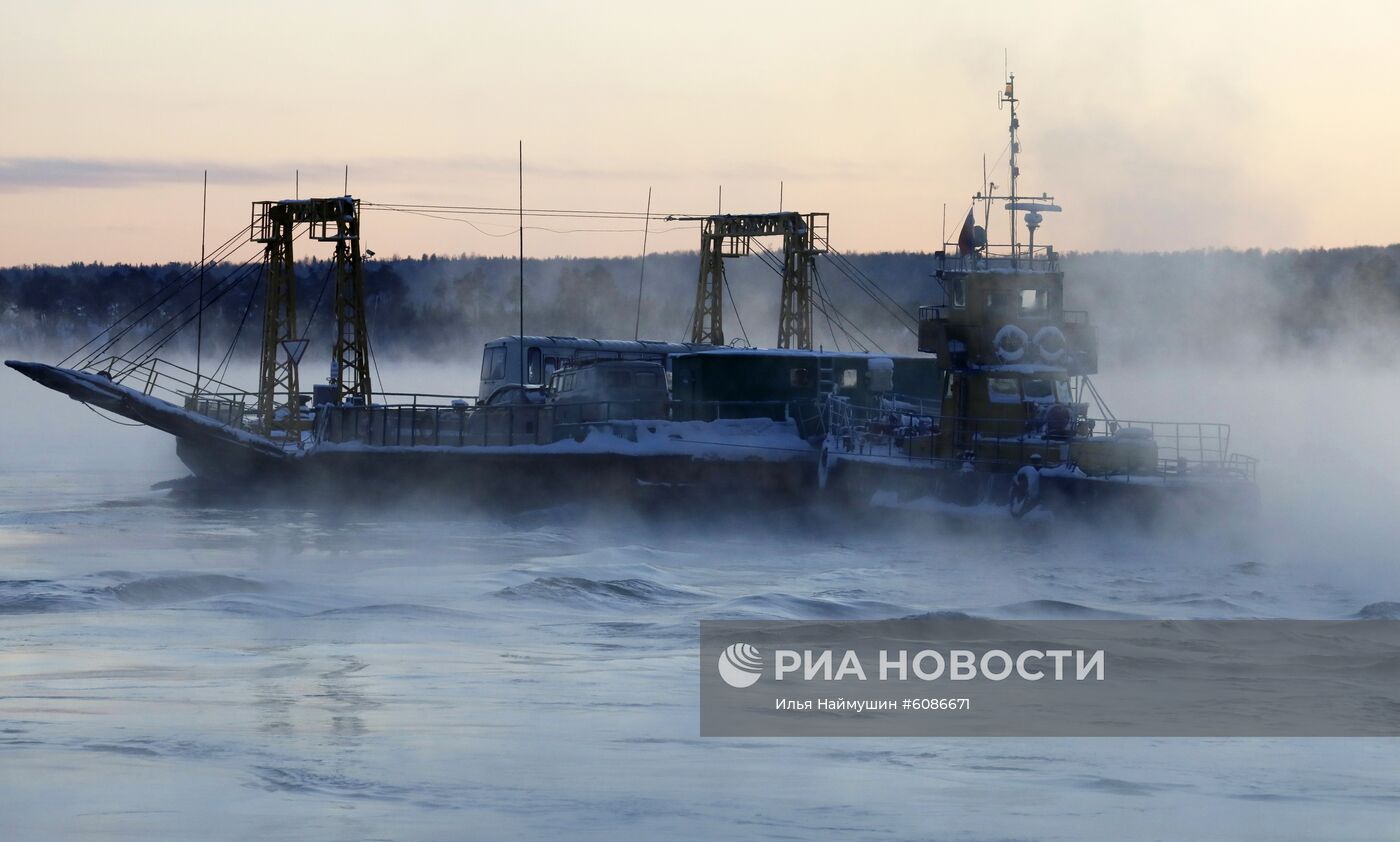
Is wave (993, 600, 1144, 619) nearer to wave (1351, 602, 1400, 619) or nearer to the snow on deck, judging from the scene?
wave (1351, 602, 1400, 619)

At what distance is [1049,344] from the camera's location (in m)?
39.4

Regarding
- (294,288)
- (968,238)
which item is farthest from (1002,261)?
(294,288)

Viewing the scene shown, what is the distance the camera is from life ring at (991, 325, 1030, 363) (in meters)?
39.3

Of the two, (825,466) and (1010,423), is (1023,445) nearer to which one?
(1010,423)

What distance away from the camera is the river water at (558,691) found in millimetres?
12312

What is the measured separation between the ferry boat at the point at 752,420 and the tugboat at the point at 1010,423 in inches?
2.0

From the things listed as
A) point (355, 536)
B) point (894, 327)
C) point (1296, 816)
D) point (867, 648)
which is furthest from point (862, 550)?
point (894, 327)

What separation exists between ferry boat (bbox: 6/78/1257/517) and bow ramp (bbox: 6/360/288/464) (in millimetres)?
69

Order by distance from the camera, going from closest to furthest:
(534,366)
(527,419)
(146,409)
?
(527,419), (146,409), (534,366)

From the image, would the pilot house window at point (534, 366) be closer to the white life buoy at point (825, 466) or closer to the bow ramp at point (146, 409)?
the bow ramp at point (146, 409)

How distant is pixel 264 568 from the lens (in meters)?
29.8

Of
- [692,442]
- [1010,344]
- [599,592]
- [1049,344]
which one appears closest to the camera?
[599,592]

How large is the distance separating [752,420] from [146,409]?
19.5 meters

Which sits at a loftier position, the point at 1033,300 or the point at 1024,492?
the point at 1033,300
